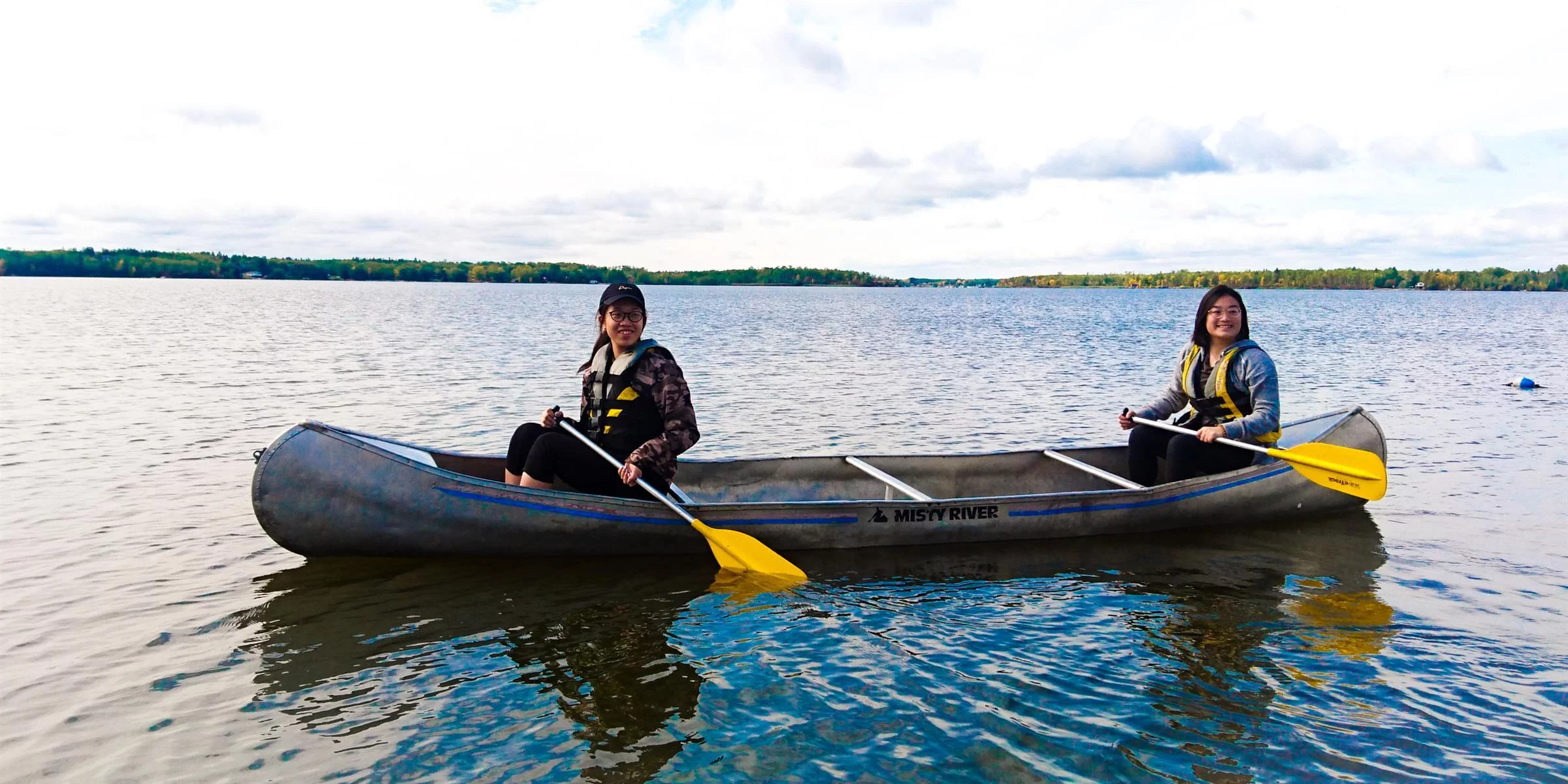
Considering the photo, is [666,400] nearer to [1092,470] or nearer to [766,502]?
[766,502]

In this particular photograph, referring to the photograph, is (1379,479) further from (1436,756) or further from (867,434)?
(867,434)

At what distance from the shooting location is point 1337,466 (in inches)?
348

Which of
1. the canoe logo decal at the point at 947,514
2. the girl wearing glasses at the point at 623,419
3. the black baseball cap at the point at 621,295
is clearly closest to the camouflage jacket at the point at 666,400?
the girl wearing glasses at the point at 623,419

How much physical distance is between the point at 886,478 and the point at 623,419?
3.05 meters

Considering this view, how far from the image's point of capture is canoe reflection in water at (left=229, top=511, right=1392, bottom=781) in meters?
4.94

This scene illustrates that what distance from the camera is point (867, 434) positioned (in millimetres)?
15148

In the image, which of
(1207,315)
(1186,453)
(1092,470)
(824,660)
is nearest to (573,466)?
(824,660)

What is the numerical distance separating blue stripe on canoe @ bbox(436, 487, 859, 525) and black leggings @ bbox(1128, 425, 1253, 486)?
12.1 feet

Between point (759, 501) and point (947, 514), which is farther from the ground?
point (947, 514)

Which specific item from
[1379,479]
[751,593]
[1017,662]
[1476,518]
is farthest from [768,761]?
[1476,518]

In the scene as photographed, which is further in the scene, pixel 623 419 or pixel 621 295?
pixel 623 419

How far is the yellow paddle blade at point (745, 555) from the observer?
25.0 feet

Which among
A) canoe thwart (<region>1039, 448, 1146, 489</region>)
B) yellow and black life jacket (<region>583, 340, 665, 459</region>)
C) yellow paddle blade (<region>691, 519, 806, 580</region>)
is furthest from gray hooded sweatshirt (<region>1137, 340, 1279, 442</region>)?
yellow and black life jacket (<region>583, 340, 665, 459</region>)

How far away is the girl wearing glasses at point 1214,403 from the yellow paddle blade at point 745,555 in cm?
389
